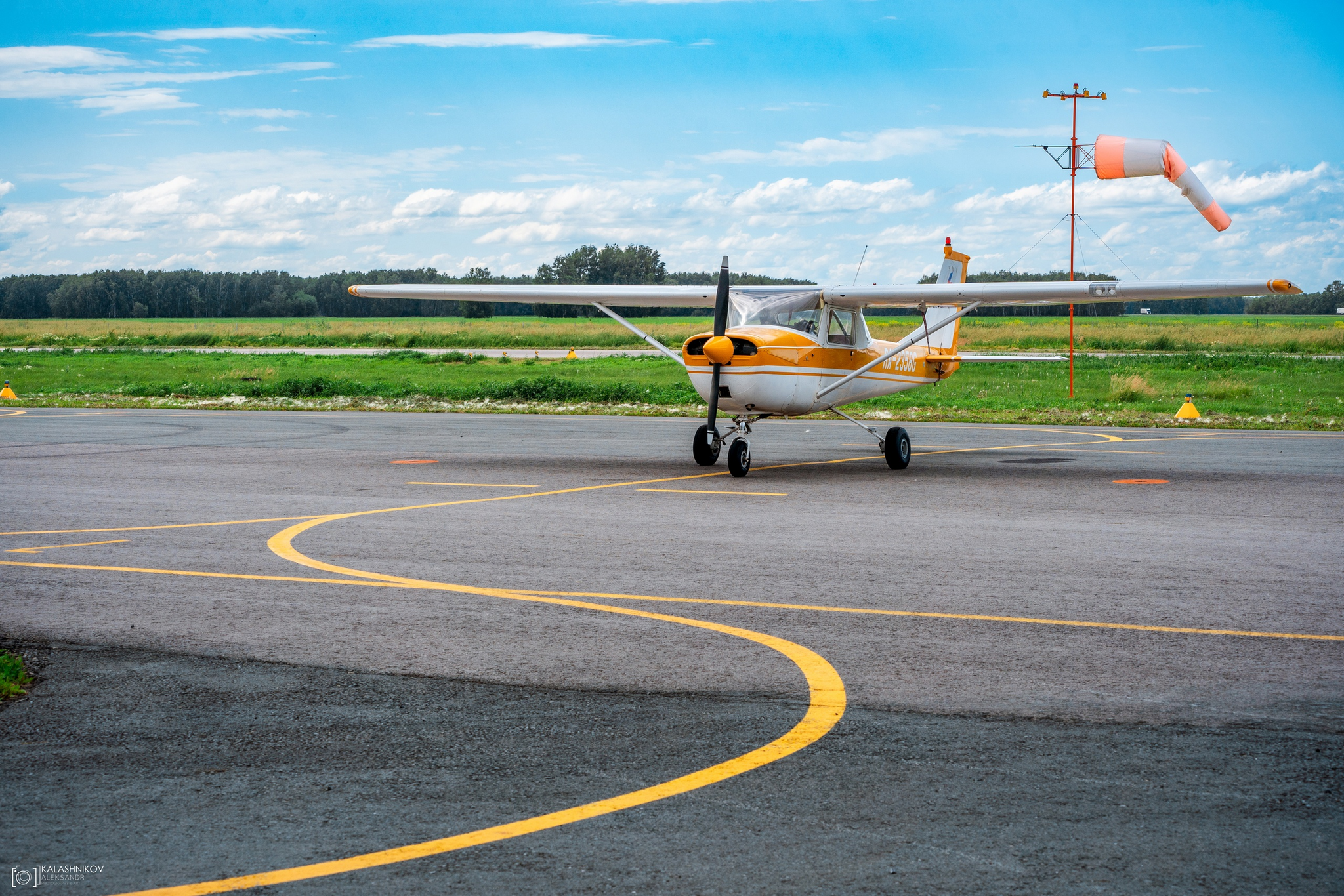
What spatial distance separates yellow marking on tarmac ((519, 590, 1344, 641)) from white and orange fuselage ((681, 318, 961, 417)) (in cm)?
819

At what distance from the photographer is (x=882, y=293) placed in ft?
58.9

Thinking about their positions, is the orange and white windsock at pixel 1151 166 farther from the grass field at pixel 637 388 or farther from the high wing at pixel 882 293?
the grass field at pixel 637 388

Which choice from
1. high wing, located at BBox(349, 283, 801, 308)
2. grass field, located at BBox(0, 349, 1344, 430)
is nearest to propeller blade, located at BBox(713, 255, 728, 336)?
high wing, located at BBox(349, 283, 801, 308)

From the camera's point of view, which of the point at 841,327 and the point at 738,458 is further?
the point at 841,327

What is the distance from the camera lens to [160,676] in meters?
6.48

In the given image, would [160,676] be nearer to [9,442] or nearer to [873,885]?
[873,885]

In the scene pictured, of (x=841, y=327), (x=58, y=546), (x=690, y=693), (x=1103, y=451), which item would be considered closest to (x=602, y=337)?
(x=1103, y=451)

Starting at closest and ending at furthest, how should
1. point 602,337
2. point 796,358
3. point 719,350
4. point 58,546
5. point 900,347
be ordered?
point 58,546 → point 719,350 → point 796,358 → point 900,347 → point 602,337

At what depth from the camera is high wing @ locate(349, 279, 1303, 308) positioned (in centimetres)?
1656

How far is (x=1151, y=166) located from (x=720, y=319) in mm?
8373

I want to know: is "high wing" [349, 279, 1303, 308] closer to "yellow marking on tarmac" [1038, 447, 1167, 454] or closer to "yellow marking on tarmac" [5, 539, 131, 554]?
Answer: "yellow marking on tarmac" [1038, 447, 1167, 454]

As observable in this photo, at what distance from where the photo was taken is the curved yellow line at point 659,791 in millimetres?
3949

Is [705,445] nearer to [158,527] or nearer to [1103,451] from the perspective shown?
[1103,451]

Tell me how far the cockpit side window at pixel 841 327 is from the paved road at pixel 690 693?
4.88 metres
